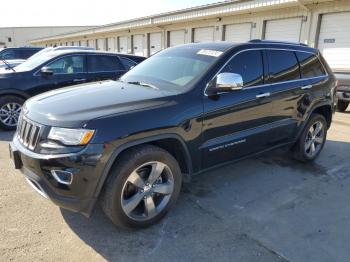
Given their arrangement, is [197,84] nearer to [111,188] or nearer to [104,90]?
[104,90]

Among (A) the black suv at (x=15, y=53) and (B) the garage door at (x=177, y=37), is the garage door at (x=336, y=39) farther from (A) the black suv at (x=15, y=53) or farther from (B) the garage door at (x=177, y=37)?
(A) the black suv at (x=15, y=53)

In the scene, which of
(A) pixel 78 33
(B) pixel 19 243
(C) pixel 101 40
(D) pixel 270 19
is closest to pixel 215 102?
(B) pixel 19 243

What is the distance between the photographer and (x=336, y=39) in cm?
1277

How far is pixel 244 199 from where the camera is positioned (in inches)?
153

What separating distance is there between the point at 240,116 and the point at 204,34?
16.4m

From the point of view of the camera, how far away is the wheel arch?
2.80 m

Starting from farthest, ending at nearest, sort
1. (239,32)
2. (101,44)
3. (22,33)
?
(22,33) → (101,44) → (239,32)

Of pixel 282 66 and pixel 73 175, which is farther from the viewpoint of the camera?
pixel 282 66

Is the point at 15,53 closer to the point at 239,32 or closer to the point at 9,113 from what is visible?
the point at 9,113

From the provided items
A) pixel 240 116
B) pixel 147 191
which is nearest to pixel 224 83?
pixel 240 116

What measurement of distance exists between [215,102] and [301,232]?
1553mm

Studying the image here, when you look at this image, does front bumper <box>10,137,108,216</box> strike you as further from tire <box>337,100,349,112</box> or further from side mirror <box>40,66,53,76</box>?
tire <box>337,100,349,112</box>

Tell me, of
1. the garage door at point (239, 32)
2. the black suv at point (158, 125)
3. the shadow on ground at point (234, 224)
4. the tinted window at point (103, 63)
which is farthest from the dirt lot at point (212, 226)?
the garage door at point (239, 32)

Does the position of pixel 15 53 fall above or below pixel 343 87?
above
